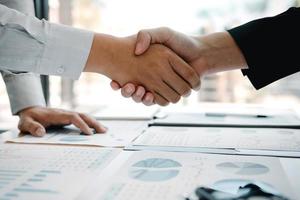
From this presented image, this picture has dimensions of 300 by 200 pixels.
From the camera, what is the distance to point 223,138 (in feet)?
3.05

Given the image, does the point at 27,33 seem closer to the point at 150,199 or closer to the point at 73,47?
the point at 73,47

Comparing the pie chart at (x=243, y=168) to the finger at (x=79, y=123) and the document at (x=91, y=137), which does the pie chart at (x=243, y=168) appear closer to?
the document at (x=91, y=137)

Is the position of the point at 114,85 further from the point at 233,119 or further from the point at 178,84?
the point at 233,119

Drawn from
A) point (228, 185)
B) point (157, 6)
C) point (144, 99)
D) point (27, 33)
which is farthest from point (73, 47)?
point (157, 6)

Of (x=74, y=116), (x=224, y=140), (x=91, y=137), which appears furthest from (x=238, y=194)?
(x=74, y=116)

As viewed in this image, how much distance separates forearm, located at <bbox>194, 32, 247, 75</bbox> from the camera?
1186 mm

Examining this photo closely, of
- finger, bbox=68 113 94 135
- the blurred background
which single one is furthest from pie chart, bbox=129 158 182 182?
the blurred background

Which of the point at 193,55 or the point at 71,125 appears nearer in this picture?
the point at 71,125

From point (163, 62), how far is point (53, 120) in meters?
0.39

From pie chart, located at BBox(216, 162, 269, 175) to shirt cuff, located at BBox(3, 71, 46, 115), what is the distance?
695 mm

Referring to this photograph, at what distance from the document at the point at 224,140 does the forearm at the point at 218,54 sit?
0.24 metres

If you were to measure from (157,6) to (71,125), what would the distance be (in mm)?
1292

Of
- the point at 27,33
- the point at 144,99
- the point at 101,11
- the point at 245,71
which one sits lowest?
the point at 27,33

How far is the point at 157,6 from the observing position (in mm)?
2201
